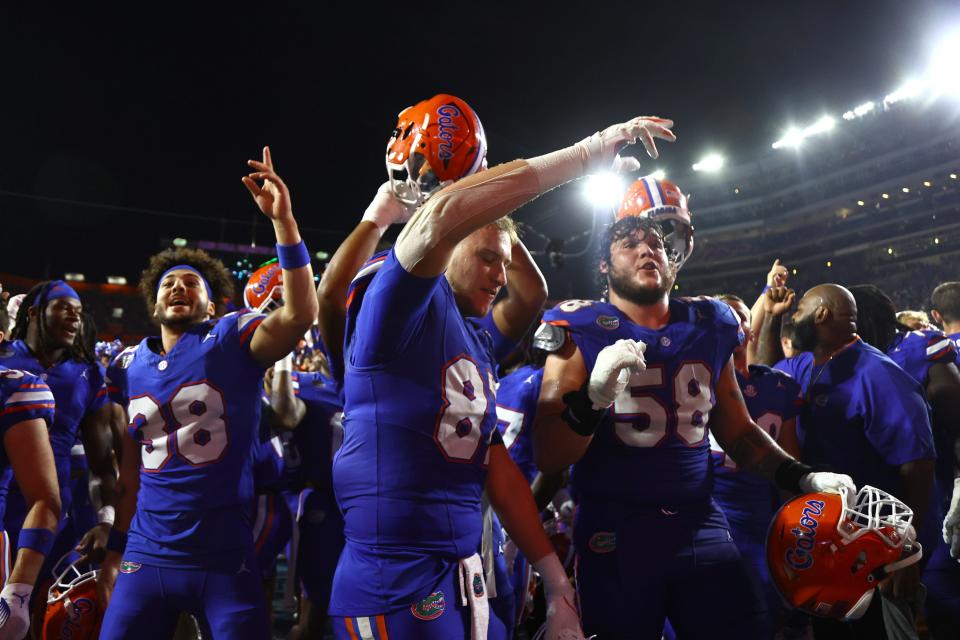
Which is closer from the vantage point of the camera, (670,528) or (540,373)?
(670,528)

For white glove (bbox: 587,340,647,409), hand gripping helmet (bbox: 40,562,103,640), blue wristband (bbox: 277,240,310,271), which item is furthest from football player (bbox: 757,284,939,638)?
hand gripping helmet (bbox: 40,562,103,640)

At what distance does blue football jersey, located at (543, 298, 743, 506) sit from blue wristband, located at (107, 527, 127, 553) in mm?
1866

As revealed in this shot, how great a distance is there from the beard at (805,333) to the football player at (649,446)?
109 cm

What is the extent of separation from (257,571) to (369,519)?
111 cm

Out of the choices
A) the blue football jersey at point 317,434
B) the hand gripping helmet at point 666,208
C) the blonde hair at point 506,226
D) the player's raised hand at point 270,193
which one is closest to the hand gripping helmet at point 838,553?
the blonde hair at point 506,226

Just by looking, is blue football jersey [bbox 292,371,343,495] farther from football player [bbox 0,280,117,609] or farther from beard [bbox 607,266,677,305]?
beard [bbox 607,266,677,305]

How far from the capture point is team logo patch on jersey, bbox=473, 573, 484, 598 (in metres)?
1.85

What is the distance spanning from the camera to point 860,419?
131 inches

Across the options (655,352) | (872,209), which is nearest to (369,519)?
(655,352)

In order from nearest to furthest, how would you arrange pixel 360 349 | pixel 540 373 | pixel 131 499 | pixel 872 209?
pixel 360 349 → pixel 131 499 → pixel 540 373 → pixel 872 209

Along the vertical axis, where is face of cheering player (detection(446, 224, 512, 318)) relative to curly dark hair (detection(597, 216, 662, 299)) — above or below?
below

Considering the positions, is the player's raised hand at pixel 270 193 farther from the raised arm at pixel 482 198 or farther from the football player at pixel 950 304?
the football player at pixel 950 304

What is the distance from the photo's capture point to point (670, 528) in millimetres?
2424

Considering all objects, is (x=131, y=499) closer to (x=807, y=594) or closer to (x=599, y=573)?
(x=599, y=573)
